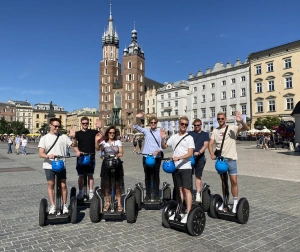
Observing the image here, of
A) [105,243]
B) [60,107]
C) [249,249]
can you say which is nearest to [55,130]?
[105,243]

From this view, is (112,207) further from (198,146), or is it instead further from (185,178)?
(198,146)

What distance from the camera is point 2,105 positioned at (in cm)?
10750

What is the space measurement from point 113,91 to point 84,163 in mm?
86110

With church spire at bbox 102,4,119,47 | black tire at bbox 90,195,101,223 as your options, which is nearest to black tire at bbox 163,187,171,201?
black tire at bbox 90,195,101,223

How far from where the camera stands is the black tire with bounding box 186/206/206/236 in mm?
4238

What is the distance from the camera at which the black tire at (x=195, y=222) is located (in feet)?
13.9

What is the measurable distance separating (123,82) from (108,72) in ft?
28.7

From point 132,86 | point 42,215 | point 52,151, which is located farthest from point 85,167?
point 132,86

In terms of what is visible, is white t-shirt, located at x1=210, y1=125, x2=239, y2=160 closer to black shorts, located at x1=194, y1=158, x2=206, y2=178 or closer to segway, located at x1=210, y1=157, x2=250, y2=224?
segway, located at x1=210, y1=157, x2=250, y2=224

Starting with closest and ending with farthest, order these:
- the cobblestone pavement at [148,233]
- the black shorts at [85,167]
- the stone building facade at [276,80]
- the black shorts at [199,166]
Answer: the cobblestone pavement at [148,233], the black shorts at [85,167], the black shorts at [199,166], the stone building facade at [276,80]

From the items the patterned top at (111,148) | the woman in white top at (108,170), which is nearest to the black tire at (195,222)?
the woman in white top at (108,170)

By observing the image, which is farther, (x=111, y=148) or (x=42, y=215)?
(x=111, y=148)

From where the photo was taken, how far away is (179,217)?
461cm

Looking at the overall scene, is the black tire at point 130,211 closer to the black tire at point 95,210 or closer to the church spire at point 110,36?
the black tire at point 95,210
